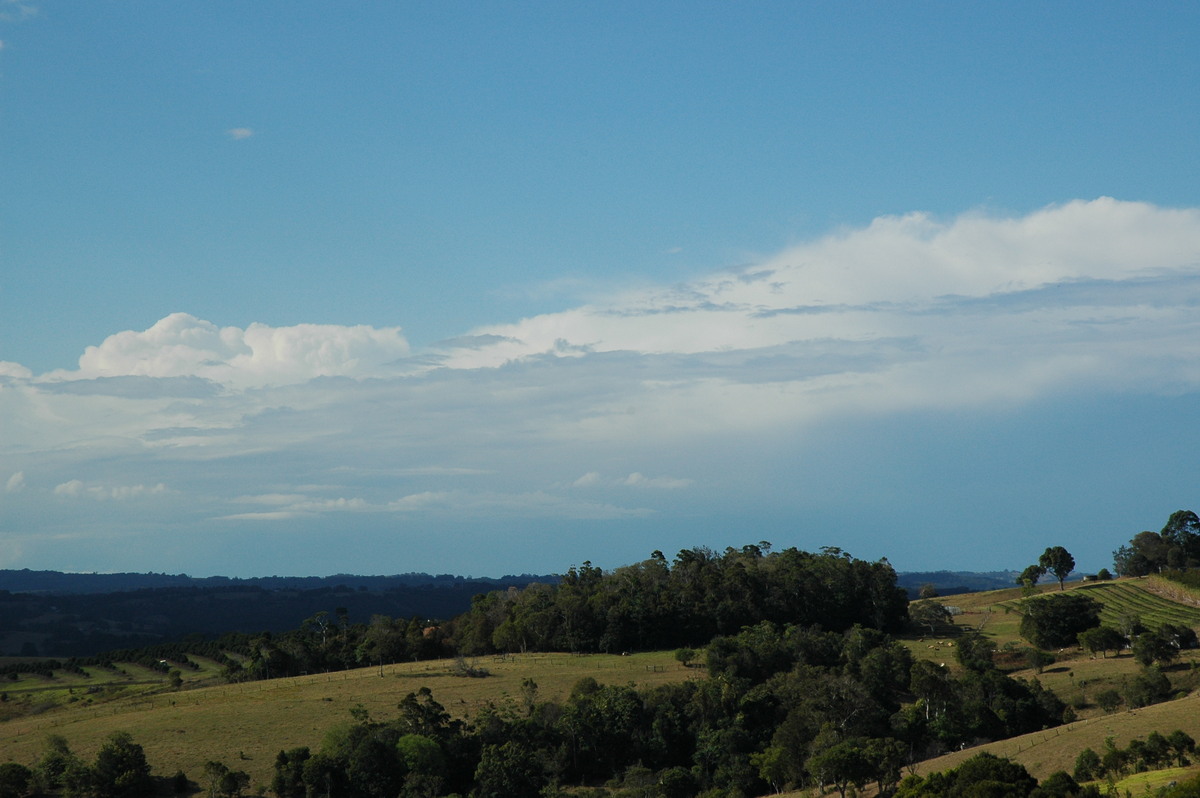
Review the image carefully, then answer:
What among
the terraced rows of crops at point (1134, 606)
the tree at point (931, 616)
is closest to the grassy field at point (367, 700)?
the terraced rows of crops at point (1134, 606)

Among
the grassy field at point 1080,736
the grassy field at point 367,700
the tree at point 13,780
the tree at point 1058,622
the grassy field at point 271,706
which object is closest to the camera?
the grassy field at point 1080,736

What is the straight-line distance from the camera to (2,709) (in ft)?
312

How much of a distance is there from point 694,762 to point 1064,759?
1110 inches

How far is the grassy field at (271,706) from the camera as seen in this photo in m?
72.0

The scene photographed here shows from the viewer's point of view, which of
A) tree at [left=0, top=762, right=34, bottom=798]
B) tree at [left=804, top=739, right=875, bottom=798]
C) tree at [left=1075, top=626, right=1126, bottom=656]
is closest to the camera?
tree at [left=804, top=739, right=875, bottom=798]

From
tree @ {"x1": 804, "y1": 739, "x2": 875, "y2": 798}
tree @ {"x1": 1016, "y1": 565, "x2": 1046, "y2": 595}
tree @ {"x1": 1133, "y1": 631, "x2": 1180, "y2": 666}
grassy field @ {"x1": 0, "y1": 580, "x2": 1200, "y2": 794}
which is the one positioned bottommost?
tree @ {"x1": 804, "y1": 739, "x2": 875, "y2": 798}

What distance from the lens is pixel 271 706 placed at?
275ft

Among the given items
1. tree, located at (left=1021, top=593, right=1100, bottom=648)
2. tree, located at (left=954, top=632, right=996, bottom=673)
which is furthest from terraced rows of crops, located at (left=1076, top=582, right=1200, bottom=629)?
tree, located at (left=954, top=632, right=996, bottom=673)

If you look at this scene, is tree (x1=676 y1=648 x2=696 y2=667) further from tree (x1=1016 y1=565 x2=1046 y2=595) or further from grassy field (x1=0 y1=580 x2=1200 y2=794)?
tree (x1=1016 y1=565 x2=1046 y2=595)

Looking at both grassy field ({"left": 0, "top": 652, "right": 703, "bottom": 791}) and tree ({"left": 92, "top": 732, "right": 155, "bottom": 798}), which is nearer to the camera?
tree ({"left": 92, "top": 732, "right": 155, "bottom": 798})

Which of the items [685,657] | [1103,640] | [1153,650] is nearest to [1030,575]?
[1103,640]

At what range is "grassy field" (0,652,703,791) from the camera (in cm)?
7200

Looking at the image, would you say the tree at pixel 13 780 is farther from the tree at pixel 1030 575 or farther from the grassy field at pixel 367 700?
the tree at pixel 1030 575

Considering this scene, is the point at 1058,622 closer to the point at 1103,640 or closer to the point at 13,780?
the point at 1103,640
